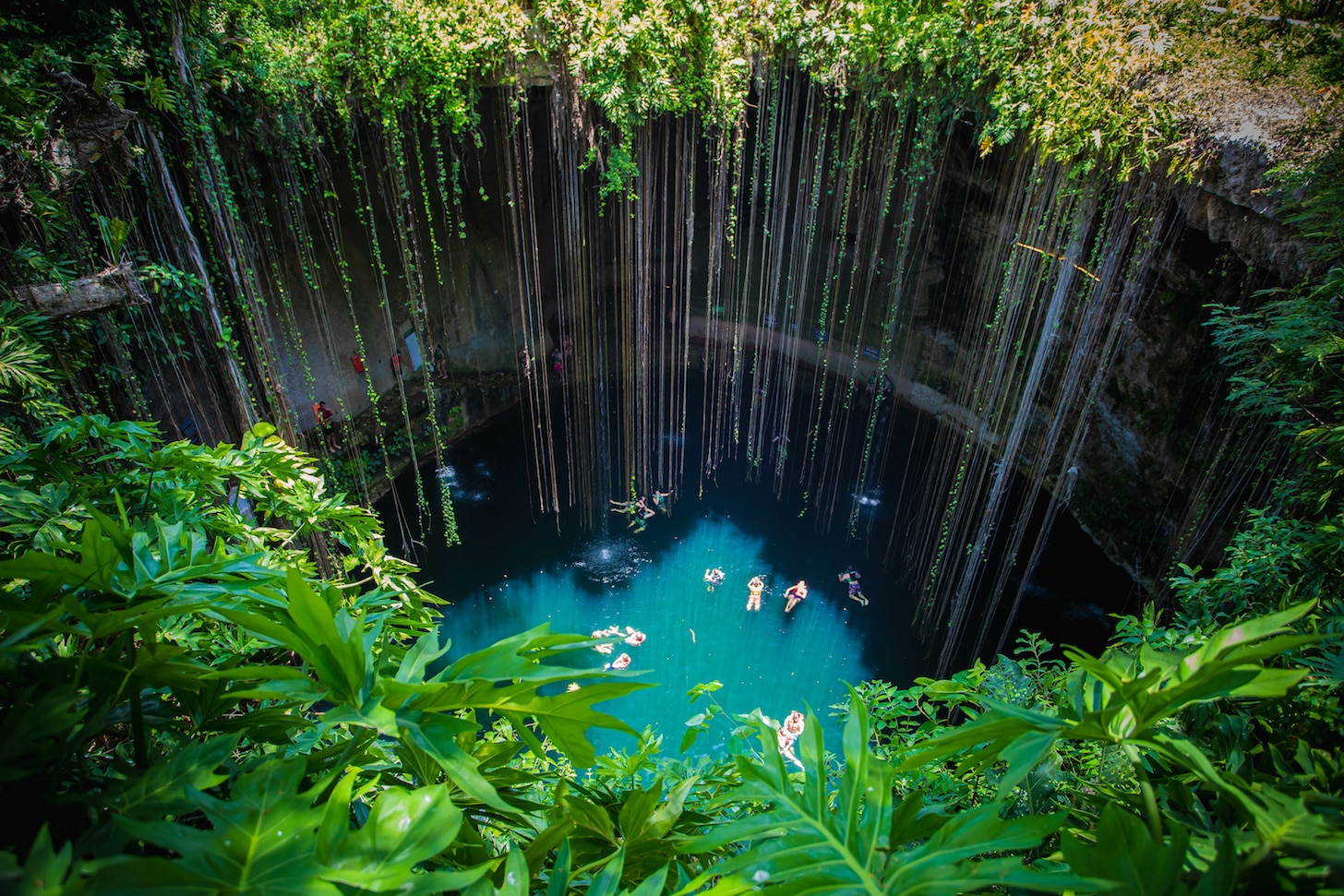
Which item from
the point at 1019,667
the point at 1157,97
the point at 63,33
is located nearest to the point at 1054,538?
the point at 1157,97

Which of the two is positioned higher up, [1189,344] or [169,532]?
[169,532]

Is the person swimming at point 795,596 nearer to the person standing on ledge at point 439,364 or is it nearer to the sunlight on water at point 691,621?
the sunlight on water at point 691,621

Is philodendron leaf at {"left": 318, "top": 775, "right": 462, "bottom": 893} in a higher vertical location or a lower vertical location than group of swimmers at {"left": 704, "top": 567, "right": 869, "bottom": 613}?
higher

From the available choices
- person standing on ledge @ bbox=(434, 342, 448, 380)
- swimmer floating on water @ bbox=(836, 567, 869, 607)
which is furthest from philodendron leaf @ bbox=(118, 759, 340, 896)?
person standing on ledge @ bbox=(434, 342, 448, 380)

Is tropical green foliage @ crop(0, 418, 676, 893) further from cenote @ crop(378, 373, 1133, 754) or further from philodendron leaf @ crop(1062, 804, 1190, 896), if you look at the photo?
cenote @ crop(378, 373, 1133, 754)

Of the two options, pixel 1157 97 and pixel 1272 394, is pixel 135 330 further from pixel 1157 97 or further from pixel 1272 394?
pixel 1157 97

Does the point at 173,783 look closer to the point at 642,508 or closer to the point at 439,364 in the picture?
the point at 642,508

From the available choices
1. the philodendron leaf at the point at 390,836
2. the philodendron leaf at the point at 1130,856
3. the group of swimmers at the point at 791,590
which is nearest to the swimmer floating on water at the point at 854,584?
the group of swimmers at the point at 791,590
